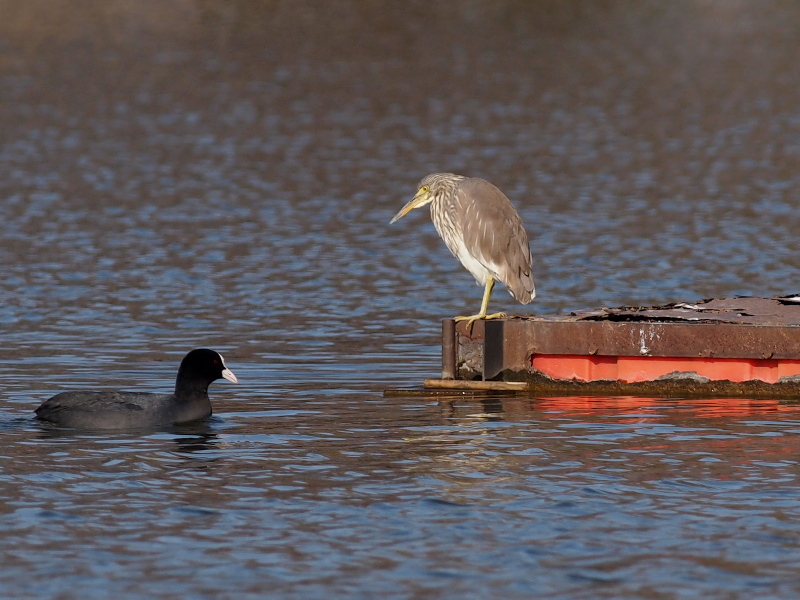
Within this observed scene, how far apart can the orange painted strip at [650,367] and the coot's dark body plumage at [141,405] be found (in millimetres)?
2952

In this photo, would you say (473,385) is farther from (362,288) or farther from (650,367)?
(362,288)

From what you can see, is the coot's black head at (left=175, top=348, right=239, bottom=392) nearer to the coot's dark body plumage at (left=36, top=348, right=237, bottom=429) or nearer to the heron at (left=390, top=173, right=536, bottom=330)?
the coot's dark body plumage at (left=36, top=348, right=237, bottom=429)

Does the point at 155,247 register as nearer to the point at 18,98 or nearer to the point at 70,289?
the point at 70,289

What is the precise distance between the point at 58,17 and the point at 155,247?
3449 cm

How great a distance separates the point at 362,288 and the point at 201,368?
27.6 feet

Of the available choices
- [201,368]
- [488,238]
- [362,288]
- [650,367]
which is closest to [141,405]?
[201,368]

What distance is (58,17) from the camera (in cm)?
5716

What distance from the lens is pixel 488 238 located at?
1499cm

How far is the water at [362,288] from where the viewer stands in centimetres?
908

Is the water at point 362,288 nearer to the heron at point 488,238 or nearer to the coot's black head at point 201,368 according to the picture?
the coot's black head at point 201,368

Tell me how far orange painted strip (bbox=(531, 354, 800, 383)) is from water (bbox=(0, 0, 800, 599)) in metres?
0.43

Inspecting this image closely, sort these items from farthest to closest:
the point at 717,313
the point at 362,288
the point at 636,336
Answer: the point at 362,288 → the point at 717,313 → the point at 636,336

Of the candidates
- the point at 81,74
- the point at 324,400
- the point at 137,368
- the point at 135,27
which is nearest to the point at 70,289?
the point at 137,368

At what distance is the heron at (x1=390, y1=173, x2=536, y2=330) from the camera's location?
49.3 ft
